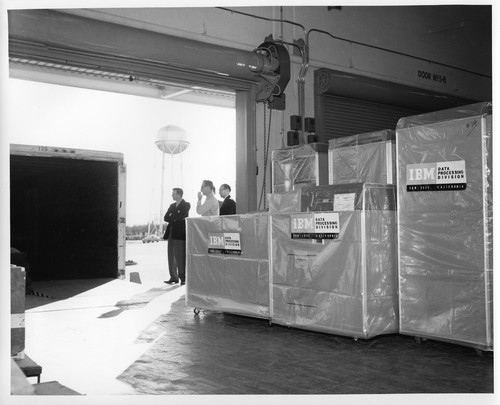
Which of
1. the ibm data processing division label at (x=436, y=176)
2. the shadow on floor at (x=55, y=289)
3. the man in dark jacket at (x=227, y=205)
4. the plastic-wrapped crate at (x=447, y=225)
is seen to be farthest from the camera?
the man in dark jacket at (x=227, y=205)

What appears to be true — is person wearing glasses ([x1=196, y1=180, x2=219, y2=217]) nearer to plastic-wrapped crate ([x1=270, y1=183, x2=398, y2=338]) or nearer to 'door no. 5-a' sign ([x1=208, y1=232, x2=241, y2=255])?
'door no. 5-a' sign ([x1=208, y1=232, x2=241, y2=255])

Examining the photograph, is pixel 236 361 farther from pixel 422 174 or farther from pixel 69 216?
pixel 69 216

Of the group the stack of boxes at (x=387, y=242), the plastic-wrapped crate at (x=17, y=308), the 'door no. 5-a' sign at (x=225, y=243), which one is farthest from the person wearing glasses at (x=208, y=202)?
the plastic-wrapped crate at (x=17, y=308)

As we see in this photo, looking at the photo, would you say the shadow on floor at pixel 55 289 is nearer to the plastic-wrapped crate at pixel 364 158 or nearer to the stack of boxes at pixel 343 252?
the stack of boxes at pixel 343 252

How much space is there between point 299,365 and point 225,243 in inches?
76.4

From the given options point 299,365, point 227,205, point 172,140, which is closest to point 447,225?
point 299,365

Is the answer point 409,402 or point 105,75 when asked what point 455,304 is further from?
point 105,75

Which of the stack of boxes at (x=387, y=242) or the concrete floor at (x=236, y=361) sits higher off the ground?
A: the stack of boxes at (x=387, y=242)

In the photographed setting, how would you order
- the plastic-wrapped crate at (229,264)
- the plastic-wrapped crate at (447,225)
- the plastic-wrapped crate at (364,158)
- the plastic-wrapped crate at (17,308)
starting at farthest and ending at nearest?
the plastic-wrapped crate at (229,264)
the plastic-wrapped crate at (364,158)
the plastic-wrapped crate at (447,225)
the plastic-wrapped crate at (17,308)

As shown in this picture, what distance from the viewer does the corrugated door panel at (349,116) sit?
329 inches

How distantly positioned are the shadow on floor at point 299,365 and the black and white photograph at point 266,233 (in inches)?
0.8

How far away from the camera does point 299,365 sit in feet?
12.6

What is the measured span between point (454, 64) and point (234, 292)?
7.00m

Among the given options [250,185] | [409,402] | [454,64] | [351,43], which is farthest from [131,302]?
[454,64]
